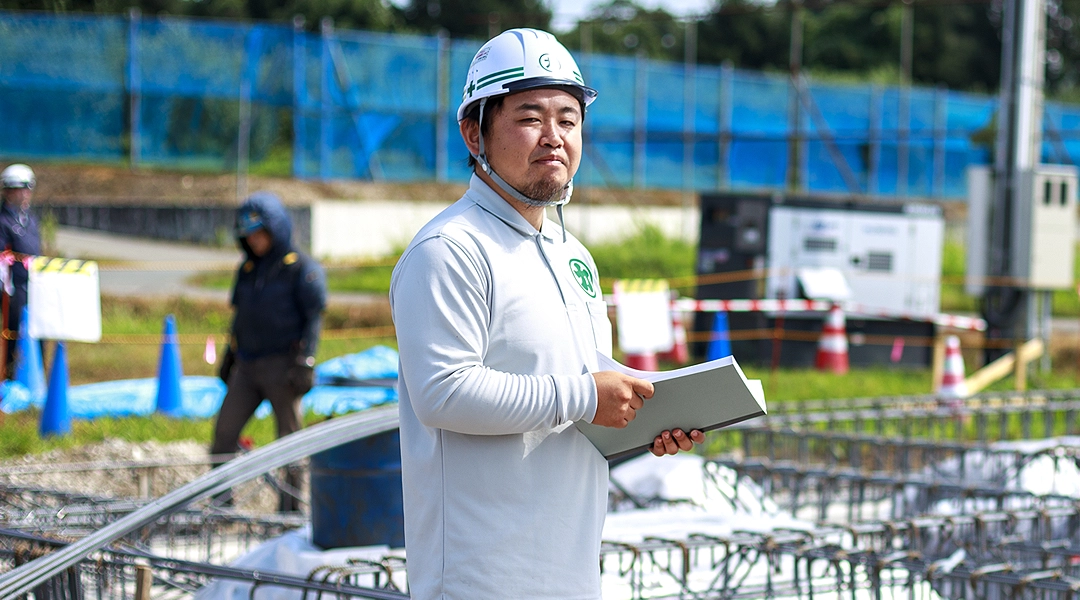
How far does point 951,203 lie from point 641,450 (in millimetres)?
28251

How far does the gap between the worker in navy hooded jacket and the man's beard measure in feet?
17.2

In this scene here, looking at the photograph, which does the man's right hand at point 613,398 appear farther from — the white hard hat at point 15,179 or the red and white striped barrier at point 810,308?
the red and white striped barrier at point 810,308

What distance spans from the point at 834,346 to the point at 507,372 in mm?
12748

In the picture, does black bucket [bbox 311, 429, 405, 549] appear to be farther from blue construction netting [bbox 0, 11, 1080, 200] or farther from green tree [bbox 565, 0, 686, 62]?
green tree [bbox 565, 0, 686, 62]

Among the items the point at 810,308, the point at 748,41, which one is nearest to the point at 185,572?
the point at 810,308

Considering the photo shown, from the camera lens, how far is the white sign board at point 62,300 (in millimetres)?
9664

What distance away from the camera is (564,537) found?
8.61ft

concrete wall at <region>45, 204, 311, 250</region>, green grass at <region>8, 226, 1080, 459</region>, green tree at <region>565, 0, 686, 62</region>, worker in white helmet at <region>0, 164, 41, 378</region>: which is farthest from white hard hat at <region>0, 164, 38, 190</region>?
green tree at <region>565, 0, 686, 62</region>


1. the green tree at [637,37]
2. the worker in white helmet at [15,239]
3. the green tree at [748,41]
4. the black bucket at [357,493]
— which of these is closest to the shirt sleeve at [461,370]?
the black bucket at [357,493]

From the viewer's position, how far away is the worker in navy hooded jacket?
7789 mm

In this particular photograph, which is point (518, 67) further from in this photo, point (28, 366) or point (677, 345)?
point (677, 345)

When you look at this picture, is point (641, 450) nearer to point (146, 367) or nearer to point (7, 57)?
point (146, 367)

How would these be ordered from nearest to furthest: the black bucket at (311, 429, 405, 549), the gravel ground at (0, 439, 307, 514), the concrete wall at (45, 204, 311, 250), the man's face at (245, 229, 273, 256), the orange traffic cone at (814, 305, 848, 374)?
the black bucket at (311, 429, 405, 549)
the gravel ground at (0, 439, 307, 514)
the man's face at (245, 229, 273, 256)
the orange traffic cone at (814, 305, 848, 374)
the concrete wall at (45, 204, 311, 250)

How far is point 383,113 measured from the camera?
21.5 metres
